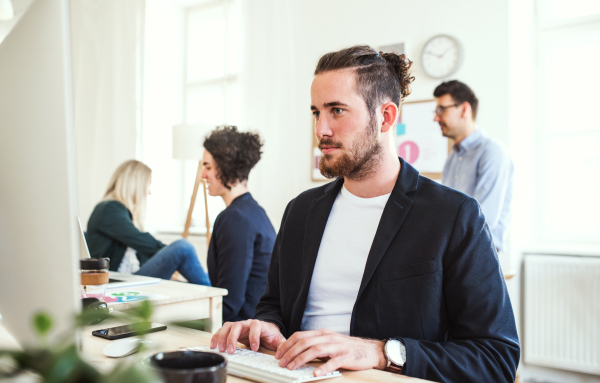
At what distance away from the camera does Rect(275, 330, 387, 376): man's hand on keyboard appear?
875 millimetres

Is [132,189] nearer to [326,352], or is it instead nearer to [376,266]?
[376,266]

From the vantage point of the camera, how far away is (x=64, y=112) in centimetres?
50

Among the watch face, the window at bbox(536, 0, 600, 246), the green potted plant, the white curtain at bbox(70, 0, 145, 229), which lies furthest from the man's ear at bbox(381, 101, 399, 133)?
the white curtain at bbox(70, 0, 145, 229)

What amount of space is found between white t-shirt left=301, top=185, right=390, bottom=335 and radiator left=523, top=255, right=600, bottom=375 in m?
2.42

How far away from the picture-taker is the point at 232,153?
256cm

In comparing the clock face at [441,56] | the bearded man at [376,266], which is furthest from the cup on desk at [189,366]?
the clock face at [441,56]

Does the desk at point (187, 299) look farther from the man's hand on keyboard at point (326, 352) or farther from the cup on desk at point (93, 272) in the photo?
the man's hand on keyboard at point (326, 352)

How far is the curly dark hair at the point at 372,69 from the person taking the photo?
4.57 feet

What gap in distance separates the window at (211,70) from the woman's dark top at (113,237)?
1.81 meters

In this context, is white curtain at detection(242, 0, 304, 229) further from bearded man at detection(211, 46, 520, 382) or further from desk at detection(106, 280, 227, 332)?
bearded man at detection(211, 46, 520, 382)

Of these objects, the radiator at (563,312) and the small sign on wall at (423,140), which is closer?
the radiator at (563,312)

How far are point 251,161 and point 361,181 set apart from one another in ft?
4.24

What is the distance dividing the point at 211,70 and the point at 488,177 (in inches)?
135

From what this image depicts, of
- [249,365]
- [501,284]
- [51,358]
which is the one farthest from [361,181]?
[51,358]
